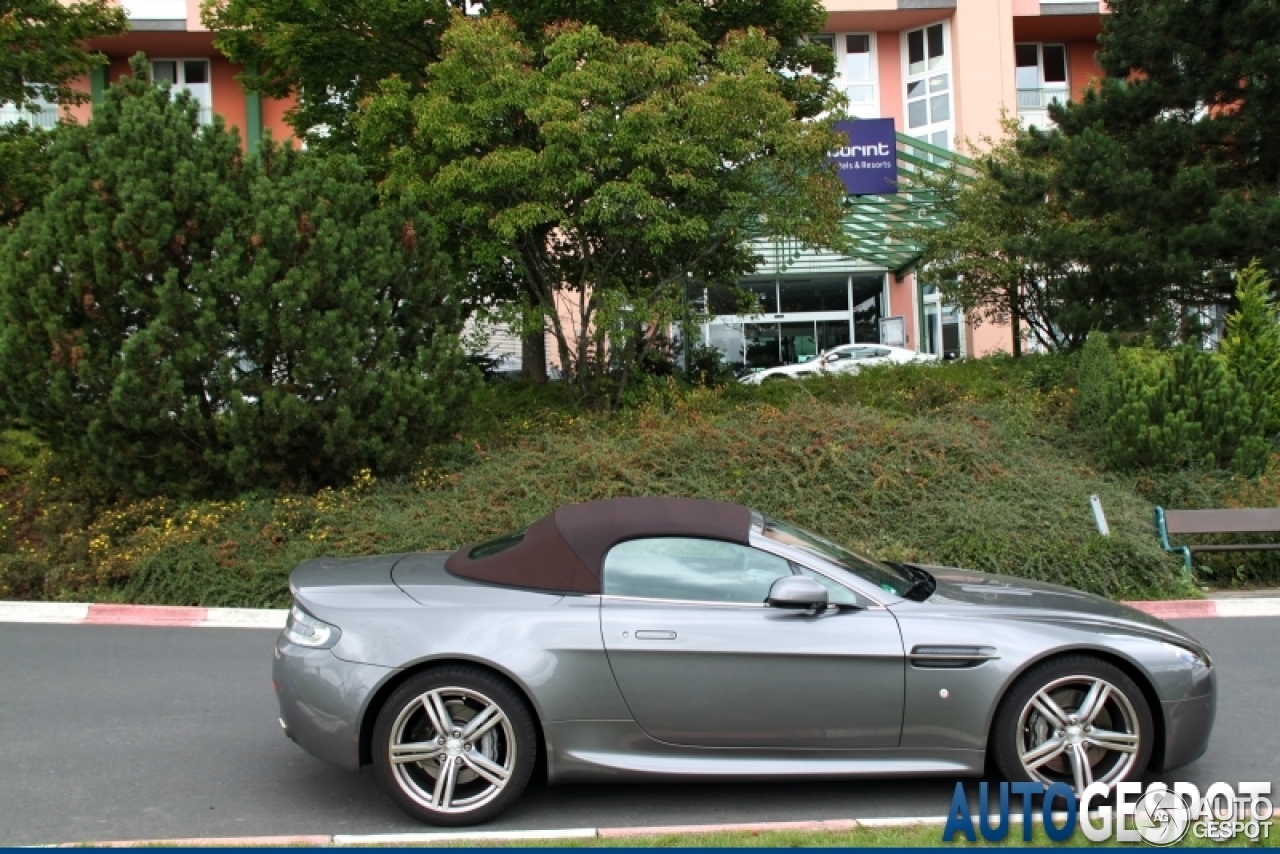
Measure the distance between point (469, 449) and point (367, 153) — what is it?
4949mm

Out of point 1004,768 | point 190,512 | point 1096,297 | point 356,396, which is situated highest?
point 1096,297

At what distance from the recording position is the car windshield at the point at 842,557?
16.7 feet

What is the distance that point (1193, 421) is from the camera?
11.9 meters

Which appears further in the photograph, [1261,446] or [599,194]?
[599,194]

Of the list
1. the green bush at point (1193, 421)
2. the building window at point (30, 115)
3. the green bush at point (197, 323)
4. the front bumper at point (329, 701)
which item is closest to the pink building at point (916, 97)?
the building window at point (30, 115)

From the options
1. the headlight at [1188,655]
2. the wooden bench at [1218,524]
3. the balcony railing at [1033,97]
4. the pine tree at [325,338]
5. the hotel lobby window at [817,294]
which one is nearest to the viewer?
the headlight at [1188,655]

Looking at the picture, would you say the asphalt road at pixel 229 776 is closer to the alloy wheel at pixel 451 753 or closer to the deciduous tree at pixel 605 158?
the alloy wheel at pixel 451 753

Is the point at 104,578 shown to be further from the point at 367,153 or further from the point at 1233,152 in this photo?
the point at 1233,152

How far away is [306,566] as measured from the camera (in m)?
5.54

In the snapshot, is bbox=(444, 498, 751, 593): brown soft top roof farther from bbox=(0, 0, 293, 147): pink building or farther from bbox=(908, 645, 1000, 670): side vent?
bbox=(0, 0, 293, 147): pink building

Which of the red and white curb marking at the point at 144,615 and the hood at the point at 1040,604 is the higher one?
the hood at the point at 1040,604

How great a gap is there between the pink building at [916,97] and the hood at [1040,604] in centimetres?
2467

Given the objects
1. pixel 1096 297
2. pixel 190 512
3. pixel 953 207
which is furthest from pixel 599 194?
pixel 953 207

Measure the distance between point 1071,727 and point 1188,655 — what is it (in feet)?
2.08
